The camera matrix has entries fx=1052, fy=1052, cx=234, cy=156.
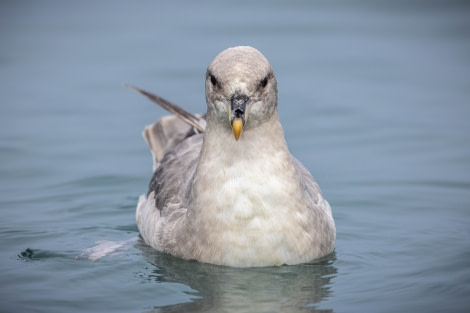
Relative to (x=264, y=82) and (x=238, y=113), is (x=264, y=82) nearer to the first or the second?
(x=264, y=82)

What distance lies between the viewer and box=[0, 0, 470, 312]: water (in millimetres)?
8352

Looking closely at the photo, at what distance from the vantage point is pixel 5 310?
26.0 ft

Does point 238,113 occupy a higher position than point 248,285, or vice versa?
point 238,113

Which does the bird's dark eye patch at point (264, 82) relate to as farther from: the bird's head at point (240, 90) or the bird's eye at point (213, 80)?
the bird's eye at point (213, 80)

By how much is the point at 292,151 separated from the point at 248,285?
13.6ft

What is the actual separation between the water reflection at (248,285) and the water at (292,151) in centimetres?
2

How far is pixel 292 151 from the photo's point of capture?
1230cm

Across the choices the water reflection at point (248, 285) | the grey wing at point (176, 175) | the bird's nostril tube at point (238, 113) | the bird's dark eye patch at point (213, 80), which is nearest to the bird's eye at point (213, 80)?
the bird's dark eye patch at point (213, 80)

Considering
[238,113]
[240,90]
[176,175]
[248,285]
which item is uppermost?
[240,90]

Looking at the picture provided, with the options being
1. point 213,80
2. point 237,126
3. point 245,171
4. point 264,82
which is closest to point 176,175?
point 245,171

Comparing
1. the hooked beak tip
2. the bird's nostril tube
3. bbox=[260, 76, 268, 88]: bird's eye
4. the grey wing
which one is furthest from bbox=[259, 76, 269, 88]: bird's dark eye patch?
the grey wing

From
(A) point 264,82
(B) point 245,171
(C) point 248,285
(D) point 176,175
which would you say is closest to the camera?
(A) point 264,82

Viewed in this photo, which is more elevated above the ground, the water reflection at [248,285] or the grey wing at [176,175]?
the grey wing at [176,175]

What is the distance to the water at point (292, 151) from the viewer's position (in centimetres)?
835
